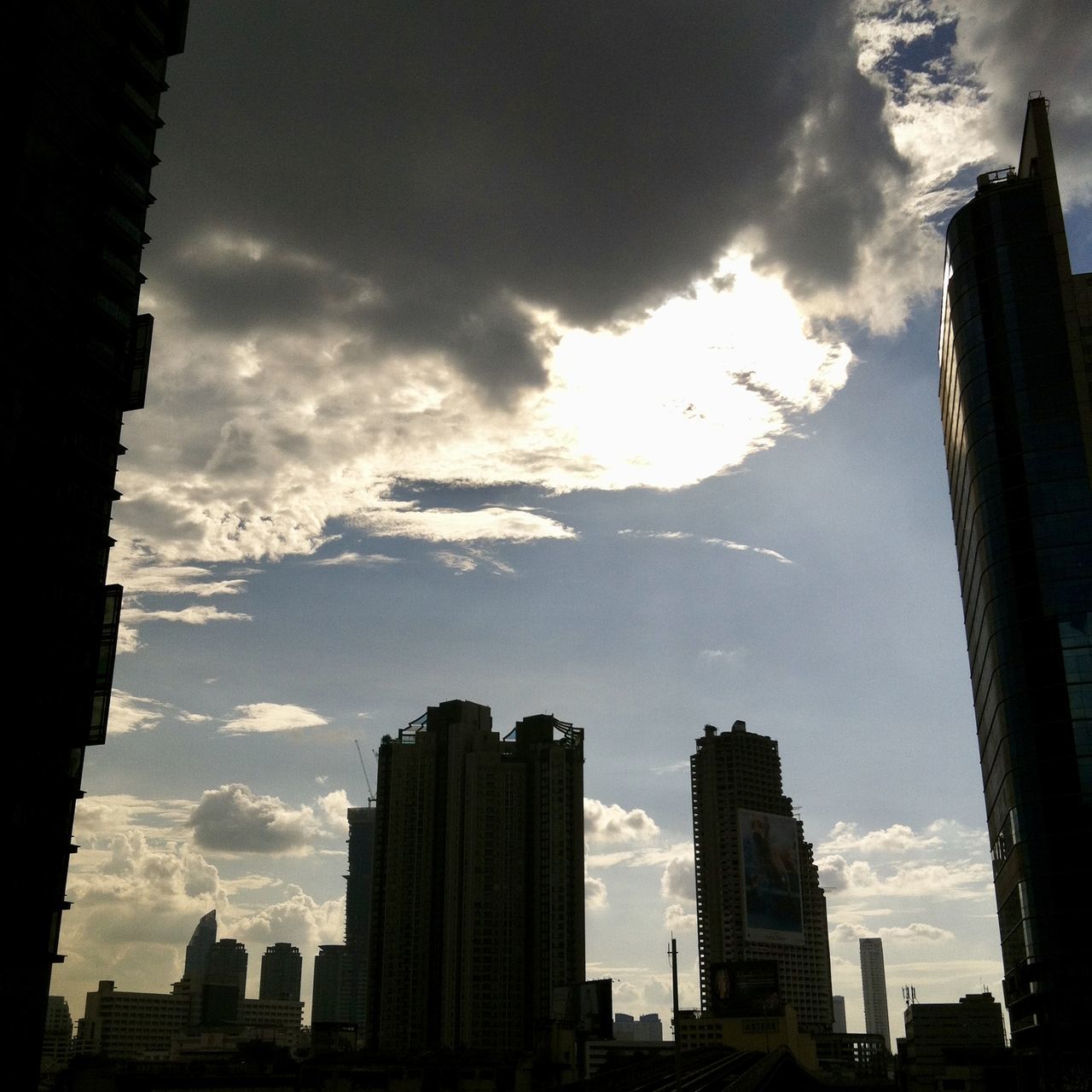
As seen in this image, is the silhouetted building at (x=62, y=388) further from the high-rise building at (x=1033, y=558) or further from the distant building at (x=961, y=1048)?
the distant building at (x=961, y=1048)

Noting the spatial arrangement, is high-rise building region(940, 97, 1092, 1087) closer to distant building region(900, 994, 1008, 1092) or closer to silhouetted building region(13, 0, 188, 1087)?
distant building region(900, 994, 1008, 1092)

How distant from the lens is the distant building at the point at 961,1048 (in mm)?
147250

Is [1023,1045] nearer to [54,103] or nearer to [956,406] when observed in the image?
[956,406]

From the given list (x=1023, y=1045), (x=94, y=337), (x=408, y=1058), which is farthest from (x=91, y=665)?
(x=408, y=1058)

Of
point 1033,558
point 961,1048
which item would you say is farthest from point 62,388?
point 961,1048

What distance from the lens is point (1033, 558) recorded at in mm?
115188

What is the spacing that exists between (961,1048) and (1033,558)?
87519 mm

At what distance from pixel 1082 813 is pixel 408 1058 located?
11438 centimetres

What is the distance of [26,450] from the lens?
179ft

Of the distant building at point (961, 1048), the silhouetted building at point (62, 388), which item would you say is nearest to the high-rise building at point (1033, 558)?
the distant building at point (961, 1048)

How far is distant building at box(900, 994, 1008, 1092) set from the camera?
14725cm

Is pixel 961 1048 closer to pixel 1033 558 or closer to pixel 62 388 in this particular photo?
pixel 1033 558

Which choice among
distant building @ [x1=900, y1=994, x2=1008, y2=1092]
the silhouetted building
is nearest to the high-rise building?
distant building @ [x1=900, y1=994, x2=1008, y2=1092]

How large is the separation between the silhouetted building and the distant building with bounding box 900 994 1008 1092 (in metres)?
132
